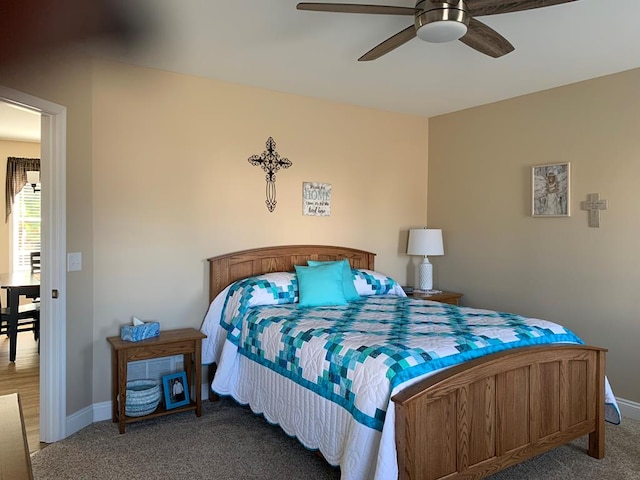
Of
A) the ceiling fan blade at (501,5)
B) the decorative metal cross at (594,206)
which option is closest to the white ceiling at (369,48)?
the ceiling fan blade at (501,5)

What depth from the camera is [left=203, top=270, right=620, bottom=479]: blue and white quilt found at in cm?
204

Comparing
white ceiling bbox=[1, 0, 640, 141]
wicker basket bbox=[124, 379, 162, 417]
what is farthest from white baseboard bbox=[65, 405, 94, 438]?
white ceiling bbox=[1, 0, 640, 141]

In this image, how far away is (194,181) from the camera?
3.57m

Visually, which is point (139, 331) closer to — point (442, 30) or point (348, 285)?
point (348, 285)

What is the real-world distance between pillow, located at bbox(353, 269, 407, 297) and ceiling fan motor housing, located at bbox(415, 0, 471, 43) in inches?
84.8

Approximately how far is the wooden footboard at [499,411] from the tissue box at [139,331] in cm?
190

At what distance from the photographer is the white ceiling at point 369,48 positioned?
2.50 metres

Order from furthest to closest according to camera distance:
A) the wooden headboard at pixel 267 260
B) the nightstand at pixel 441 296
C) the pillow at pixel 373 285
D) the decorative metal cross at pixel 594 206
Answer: the nightstand at pixel 441 296, the pillow at pixel 373 285, the wooden headboard at pixel 267 260, the decorative metal cross at pixel 594 206

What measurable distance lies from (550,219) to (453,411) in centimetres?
234

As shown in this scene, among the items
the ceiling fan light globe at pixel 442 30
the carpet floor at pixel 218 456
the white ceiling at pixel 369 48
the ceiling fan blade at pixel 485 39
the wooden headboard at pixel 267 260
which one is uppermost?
the white ceiling at pixel 369 48

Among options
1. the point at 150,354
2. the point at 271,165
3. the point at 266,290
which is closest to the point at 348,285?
the point at 266,290

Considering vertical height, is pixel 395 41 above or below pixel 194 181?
above

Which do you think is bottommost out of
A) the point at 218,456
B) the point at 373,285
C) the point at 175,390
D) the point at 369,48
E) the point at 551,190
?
the point at 218,456

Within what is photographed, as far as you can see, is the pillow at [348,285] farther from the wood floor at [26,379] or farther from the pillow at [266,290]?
the wood floor at [26,379]
